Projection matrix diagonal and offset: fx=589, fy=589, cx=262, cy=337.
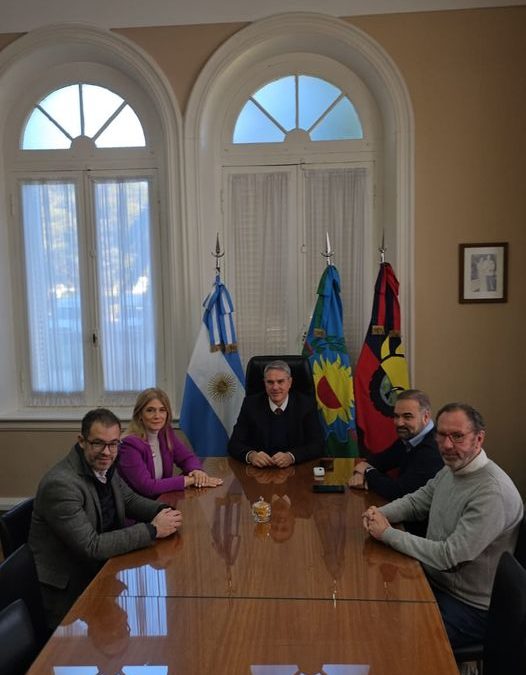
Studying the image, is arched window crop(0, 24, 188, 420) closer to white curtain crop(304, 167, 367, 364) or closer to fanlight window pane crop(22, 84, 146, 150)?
fanlight window pane crop(22, 84, 146, 150)

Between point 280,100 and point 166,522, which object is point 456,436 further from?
point 280,100

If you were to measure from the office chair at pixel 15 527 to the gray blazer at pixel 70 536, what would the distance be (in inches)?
2.5

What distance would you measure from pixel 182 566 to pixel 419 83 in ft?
11.2

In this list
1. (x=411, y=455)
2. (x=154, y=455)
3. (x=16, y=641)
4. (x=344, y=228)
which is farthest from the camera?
(x=344, y=228)

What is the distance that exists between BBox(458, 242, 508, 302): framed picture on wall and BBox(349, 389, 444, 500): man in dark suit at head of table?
68.4 inches

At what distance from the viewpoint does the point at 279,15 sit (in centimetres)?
389

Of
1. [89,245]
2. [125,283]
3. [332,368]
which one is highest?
[89,245]

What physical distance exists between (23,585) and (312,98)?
368 cm

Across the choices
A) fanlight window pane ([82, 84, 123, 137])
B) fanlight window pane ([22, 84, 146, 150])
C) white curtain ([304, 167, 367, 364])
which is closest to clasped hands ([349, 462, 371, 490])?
white curtain ([304, 167, 367, 364])

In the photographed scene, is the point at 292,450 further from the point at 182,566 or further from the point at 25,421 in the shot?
the point at 25,421

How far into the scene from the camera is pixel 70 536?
196 centimetres

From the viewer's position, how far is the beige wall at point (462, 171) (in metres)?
3.86

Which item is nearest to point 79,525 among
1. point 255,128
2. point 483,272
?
point 483,272

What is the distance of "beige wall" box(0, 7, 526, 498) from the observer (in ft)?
12.7
